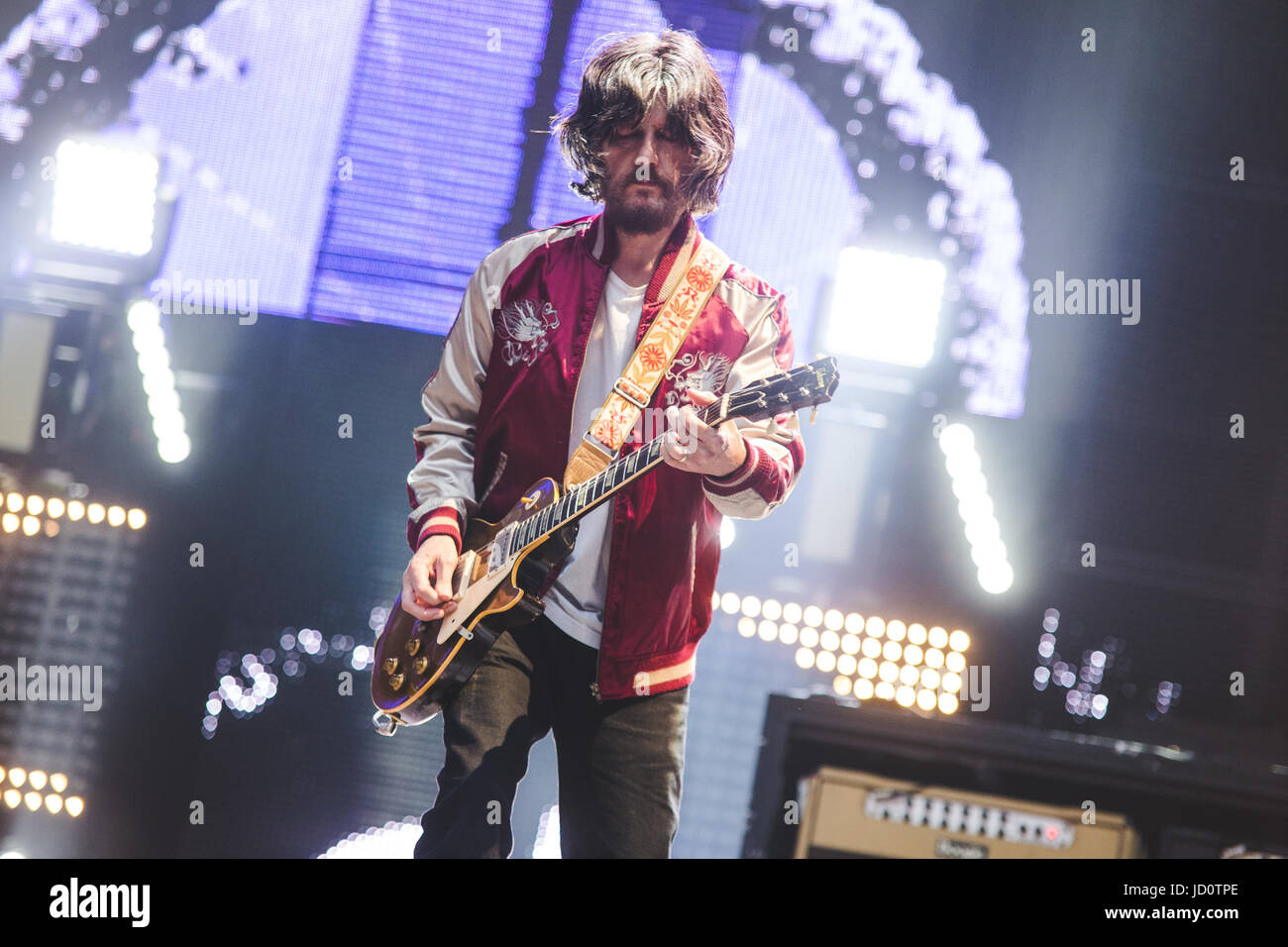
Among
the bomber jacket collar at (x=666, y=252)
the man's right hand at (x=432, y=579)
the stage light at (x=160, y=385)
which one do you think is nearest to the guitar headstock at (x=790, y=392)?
the bomber jacket collar at (x=666, y=252)

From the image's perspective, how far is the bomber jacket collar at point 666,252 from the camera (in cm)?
227

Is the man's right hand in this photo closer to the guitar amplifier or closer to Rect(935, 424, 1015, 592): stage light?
the guitar amplifier

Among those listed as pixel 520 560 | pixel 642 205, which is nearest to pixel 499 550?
pixel 520 560

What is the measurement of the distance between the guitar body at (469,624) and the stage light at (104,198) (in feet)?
6.81

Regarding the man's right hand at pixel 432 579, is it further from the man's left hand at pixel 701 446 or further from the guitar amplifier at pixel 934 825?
the guitar amplifier at pixel 934 825

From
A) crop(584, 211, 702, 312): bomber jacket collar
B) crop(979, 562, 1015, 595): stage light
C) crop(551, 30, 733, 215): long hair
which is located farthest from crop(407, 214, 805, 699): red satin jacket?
crop(979, 562, 1015, 595): stage light

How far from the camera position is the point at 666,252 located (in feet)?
A: 7.58

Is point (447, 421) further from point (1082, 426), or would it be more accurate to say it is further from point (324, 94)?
point (1082, 426)

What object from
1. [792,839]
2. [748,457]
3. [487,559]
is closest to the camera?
[748,457]

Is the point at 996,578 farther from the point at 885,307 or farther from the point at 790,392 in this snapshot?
the point at 790,392

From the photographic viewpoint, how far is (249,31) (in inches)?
146
